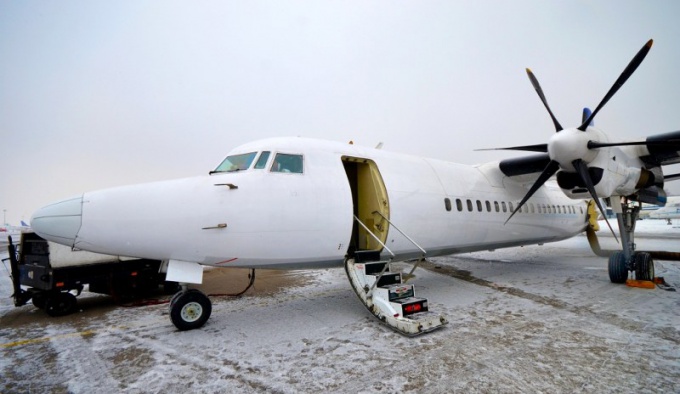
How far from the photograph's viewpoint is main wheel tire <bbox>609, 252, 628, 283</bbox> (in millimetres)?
8652

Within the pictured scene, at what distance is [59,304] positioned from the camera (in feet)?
23.9

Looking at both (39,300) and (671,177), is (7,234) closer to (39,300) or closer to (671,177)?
(39,300)

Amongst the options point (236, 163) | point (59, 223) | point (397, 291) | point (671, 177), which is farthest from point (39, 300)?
point (671, 177)

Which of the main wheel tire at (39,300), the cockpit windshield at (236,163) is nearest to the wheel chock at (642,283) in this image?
the cockpit windshield at (236,163)

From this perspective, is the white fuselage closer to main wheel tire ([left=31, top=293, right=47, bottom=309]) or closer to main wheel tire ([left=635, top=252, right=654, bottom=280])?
main wheel tire ([left=635, top=252, right=654, bottom=280])

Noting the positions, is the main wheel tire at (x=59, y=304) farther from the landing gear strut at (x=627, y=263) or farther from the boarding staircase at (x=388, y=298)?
the landing gear strut at (x=627, y=263)

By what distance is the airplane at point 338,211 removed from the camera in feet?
16.3

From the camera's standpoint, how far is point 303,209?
5.86m

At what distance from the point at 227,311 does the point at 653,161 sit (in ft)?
38.2

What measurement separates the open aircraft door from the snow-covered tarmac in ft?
4.60

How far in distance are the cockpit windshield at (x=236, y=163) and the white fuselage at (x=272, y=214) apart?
201 mm

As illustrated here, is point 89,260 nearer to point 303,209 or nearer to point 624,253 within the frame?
point 303,209

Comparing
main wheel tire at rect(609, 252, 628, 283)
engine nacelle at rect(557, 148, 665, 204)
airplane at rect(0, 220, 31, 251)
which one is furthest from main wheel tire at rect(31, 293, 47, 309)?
main wheel tire at rect(609, 252, 628, 283)

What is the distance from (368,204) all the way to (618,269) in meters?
6.70
